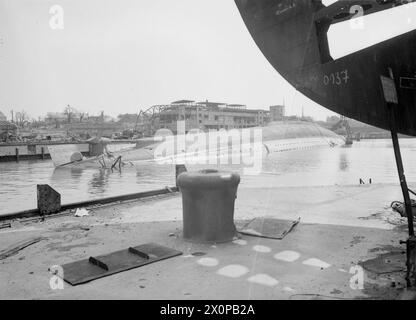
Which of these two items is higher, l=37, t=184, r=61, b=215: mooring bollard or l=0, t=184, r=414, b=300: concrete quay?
l=37, t=184, r=61, b=215: mooring bollard

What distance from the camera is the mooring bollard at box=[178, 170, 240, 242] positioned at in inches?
247

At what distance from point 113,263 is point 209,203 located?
6.14ft

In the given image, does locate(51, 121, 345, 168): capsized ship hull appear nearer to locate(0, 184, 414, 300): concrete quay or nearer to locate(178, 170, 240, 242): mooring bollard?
locate(0, 184, 414, 300): concrete quay

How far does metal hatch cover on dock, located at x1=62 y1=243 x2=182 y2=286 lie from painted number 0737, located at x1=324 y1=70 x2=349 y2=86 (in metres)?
4.95

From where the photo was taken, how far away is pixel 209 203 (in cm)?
634

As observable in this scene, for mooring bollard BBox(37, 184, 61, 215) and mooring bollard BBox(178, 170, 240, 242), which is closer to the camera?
mooring bollard BBox(178, 170, 240, 242)

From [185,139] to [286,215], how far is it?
45005mm

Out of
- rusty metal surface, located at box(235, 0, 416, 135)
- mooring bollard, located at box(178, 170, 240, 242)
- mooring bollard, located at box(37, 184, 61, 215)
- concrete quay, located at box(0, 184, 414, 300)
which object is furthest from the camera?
mooring bollard, located at box(37, 184, 61, 215)

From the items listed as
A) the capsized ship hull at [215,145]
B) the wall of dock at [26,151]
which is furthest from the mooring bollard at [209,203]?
the wall of dock at [26,151]

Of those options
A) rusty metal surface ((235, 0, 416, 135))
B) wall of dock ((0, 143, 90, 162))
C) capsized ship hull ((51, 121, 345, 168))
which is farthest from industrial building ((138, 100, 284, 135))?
rusty metal surface ((235, 0, 416, 135))

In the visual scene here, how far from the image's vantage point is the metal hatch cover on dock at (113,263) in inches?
189

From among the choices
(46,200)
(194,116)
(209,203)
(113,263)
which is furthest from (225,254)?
(194,116)

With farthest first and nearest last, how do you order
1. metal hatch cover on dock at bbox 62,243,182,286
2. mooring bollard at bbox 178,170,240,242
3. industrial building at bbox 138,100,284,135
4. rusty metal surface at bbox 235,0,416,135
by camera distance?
industrial building at bbox 138,100,284,135, rusty metal surface at bbox 235,0,416,135, mooring bollard at bbox 178,170,240,242, metal hatch cover on dock at bbox 62,243,182,286

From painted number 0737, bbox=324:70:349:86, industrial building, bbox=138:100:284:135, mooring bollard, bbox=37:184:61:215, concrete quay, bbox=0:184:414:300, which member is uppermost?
industrial building, bbox=138:100:284:135
